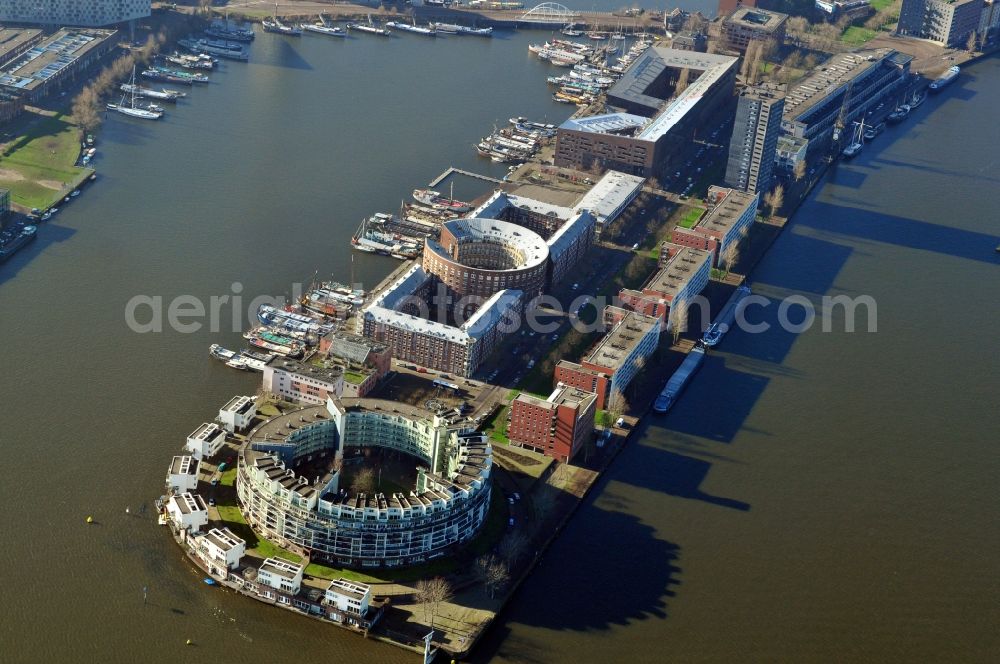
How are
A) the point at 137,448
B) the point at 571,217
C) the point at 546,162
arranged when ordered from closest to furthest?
the point at 137,448 → the point at 571,217 → the point at 546,162

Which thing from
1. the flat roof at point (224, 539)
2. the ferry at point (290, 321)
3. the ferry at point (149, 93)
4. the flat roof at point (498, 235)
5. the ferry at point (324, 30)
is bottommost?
the flat roof at point (224, 539)

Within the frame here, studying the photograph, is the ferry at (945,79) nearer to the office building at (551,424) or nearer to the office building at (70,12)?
the office building at (70,12)

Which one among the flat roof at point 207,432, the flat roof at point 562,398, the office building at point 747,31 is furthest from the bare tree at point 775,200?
the flat roof at point 207,432

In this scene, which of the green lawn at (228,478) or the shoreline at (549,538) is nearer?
the shoreline at (549,538)

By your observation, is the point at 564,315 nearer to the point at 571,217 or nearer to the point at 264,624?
the point at 571,217

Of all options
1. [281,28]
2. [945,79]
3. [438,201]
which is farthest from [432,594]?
[945,79]

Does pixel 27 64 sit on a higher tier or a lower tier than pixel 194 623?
higher

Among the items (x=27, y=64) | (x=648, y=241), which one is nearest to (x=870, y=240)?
(x=648, y=241)
